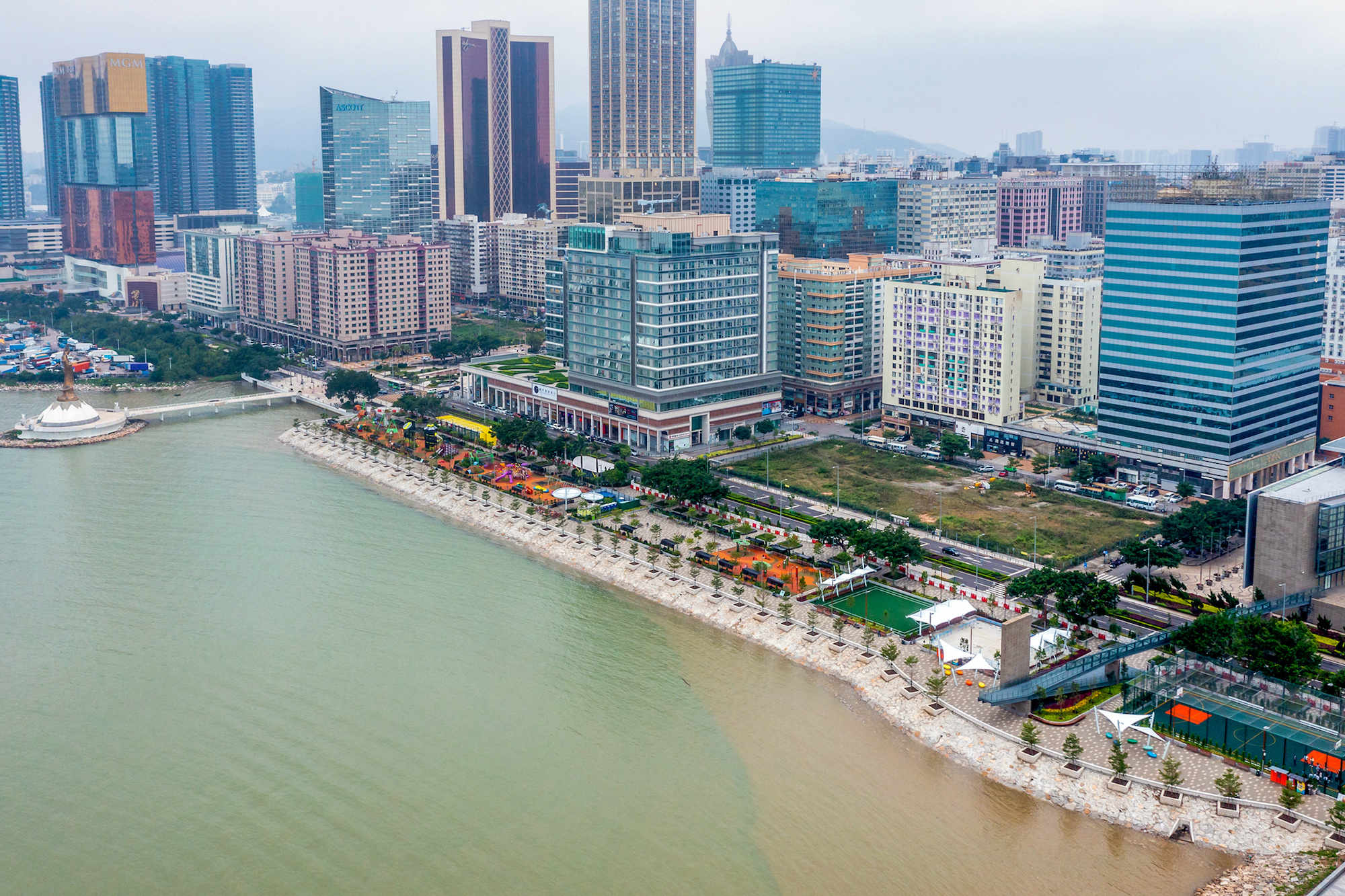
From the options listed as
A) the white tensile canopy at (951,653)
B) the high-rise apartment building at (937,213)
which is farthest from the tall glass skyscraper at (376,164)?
the white tensile canopy at (951,653)

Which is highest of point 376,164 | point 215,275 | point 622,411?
point 376,164

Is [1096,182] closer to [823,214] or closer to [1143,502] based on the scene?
[823,214]

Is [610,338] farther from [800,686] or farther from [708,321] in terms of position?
[800,686]

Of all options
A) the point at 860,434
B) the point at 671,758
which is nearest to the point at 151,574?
the point at 671,758

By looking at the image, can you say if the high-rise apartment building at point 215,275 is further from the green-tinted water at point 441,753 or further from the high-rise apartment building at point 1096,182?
the high-rise apartment building at point 1096,182

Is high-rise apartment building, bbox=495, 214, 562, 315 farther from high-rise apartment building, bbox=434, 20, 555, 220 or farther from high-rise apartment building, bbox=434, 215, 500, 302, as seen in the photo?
high-rise apartment building, bbox=434, 20, 555, 220

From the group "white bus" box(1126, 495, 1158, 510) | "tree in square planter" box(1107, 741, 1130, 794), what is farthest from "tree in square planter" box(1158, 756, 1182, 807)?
"white bus" box(1126, 495, 1158, 510)

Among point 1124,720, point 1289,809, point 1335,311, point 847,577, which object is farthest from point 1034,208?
point 1289,809
